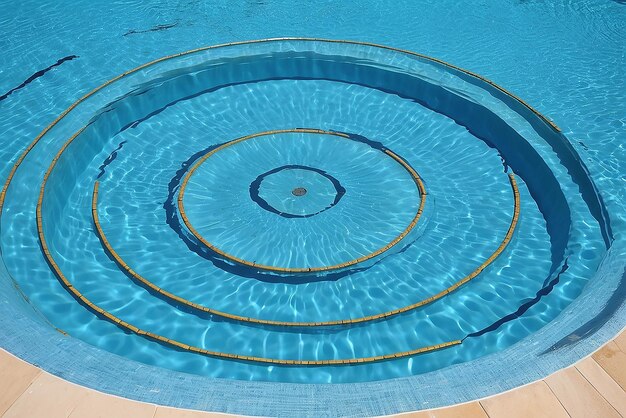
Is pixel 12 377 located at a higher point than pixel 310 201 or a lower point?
lower

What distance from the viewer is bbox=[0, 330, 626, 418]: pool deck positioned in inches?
156

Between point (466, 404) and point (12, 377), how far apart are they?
125 inches

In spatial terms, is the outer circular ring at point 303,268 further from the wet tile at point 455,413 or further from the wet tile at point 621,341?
the wet tile at point 621,341

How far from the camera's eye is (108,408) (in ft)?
13.0

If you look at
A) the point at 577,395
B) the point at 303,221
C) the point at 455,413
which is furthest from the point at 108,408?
the point at 577,395

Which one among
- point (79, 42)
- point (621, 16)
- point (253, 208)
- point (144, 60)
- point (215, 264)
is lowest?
point (215, 264)

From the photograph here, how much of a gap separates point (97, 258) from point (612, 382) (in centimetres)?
472

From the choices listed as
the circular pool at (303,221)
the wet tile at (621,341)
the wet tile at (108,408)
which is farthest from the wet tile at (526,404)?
the wet tile at (108,408)

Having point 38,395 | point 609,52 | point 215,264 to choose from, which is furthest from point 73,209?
point 609,52

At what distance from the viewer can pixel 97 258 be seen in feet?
19.7

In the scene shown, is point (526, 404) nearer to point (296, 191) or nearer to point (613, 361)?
point (613, 361)

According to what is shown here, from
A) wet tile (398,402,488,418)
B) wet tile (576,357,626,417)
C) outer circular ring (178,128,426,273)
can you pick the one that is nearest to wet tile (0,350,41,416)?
outer circular ring (178,128,426,273)

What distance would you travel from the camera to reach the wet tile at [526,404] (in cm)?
397

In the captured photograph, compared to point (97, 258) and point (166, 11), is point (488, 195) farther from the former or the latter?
point (166, 11)
